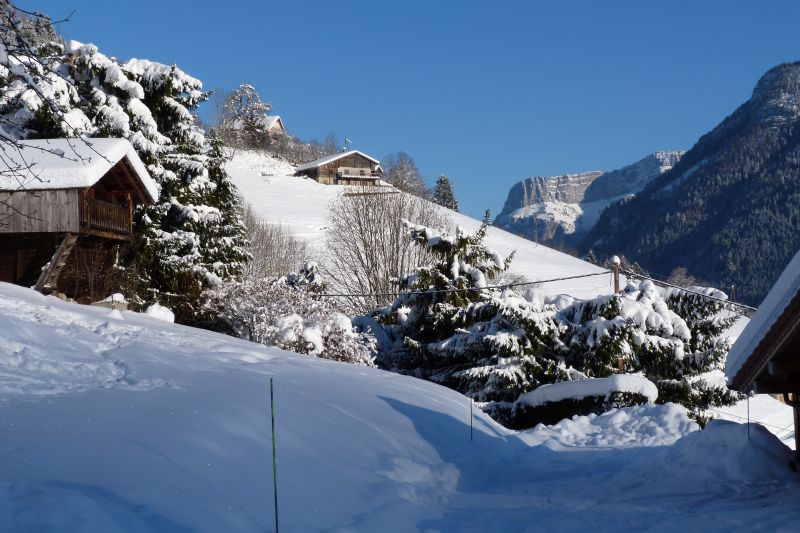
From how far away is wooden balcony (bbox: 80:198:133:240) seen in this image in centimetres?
2217

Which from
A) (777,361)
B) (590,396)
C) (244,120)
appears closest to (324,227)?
(590,396)

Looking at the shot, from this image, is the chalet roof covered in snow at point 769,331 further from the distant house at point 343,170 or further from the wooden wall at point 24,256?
the distant house at point 343,170

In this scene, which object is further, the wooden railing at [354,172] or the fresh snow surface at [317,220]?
the wooden railing at [354,172]

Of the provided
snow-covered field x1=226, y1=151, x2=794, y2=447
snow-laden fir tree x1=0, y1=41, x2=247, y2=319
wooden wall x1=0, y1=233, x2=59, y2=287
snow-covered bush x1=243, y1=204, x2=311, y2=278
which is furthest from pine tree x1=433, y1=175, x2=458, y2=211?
wooden wall x1=0, y1=233, x2=59, y2=287

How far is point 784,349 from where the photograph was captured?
7570 millimetres

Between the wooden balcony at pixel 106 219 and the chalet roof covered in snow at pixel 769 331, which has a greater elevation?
the wooden balcony at pixel 106 219

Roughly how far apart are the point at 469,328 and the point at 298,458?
1545cm

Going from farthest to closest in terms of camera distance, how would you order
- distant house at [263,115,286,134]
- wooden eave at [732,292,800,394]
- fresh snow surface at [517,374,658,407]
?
distant house at [263,115,286,134], fresh snow surface at [517,374,658,407], wooden eave at [732,292,800,394]

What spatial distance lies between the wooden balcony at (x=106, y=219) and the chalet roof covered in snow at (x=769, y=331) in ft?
63.6

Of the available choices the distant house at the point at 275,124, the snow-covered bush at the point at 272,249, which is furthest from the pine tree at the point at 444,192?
the snow-covered bush at the point at 272,249

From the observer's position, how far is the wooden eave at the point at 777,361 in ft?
23.3

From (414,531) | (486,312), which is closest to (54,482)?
(414,531)

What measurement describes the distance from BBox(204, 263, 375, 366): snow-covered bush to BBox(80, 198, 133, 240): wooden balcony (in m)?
3.60

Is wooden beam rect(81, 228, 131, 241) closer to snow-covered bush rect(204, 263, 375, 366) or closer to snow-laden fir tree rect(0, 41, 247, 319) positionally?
snow-laden fir tree rect(0, 41, 247, 319)
